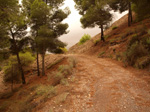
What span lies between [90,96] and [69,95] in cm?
91

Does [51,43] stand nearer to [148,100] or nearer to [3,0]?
[3,0]

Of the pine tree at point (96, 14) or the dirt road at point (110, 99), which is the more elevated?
the pine tree at point (96, 14)

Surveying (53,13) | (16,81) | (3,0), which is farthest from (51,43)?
(16,81)

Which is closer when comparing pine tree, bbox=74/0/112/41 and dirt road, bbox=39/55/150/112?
dirt road, bbox=39/55/150/112

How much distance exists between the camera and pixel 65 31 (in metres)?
12.3

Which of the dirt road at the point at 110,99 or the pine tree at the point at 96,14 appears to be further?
the pine tree at the point at 96,14

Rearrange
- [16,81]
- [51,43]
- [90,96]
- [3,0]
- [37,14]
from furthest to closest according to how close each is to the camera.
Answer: [16,81] < [51,43] < [37,14] < [3,0] < [90,96]

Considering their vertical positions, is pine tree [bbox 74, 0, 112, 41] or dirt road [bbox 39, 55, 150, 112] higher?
pine tree [bbox 74, 0, 112, 41]

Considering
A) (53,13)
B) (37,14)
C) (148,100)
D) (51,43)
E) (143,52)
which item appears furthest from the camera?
(53,13)

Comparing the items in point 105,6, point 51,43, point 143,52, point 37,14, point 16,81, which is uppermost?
point 105,6

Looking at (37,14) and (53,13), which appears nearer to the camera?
(37,14)

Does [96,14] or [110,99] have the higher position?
[96,14]

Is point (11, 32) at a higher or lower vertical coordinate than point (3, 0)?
lower

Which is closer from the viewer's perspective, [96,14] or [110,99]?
[110,99]
